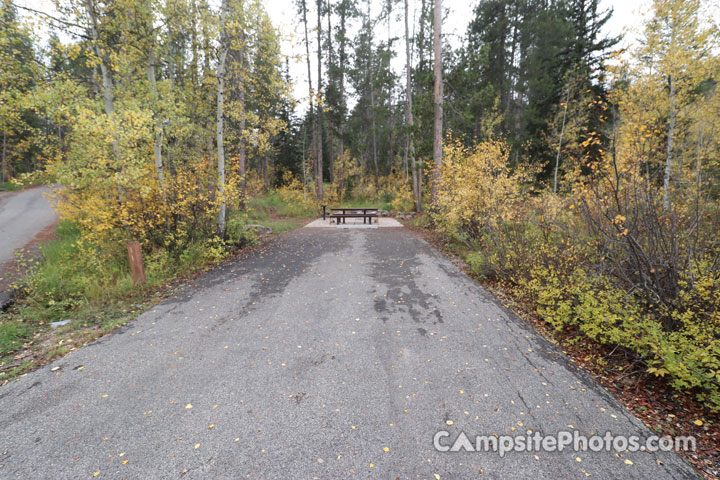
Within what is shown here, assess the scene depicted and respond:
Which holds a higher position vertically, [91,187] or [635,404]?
[91,187]

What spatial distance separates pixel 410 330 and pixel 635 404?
223 cm

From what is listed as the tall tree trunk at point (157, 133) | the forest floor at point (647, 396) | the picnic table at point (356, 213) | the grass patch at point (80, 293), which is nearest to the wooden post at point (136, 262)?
the grass patch at point (80, 293)

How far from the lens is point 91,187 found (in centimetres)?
632

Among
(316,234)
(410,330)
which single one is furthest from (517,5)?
(410,330)

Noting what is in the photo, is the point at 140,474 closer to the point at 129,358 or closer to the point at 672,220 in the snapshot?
the point at 129,358

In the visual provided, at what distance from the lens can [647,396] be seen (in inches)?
105

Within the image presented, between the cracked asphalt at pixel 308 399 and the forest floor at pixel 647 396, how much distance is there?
0.14 m

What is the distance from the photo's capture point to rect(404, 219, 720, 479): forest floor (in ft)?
6.99

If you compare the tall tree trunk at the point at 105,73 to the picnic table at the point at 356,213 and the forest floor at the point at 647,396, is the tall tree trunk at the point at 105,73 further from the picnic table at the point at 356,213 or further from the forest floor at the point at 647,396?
the picnic table at the point at 356,213

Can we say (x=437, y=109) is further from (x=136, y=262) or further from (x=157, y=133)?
(x=136, y=262)

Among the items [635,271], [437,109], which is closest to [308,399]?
[635,271]

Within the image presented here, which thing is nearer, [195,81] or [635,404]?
[635,404]

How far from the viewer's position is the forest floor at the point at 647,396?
2.13 meters

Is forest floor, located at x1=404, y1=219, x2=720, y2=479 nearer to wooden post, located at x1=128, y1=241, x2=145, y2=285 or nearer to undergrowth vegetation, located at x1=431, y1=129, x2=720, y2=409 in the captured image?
undergrowth vegetation, located at x1=431, y1=129, x2=720, y2=409
